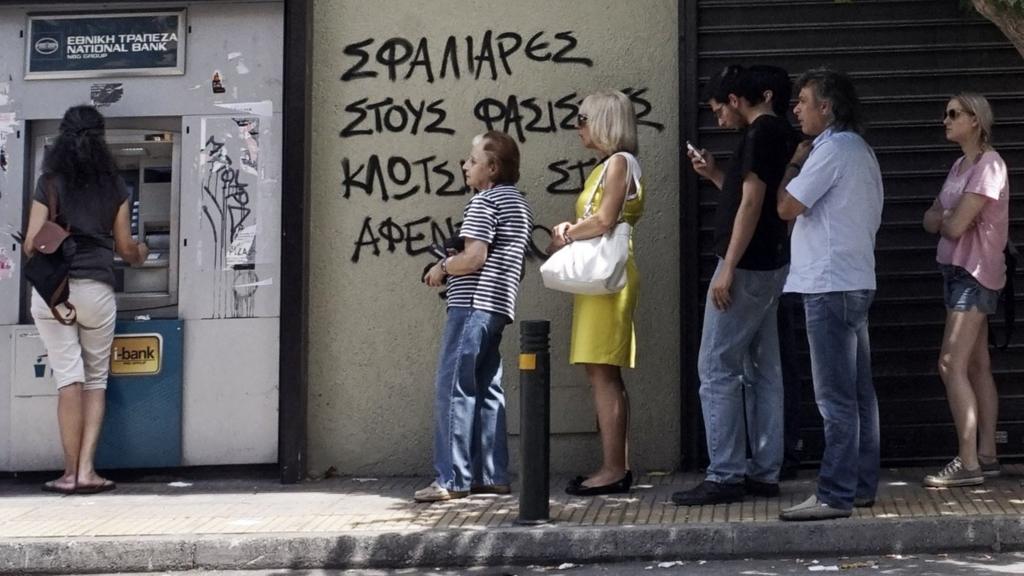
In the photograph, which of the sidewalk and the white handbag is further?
the white handbag

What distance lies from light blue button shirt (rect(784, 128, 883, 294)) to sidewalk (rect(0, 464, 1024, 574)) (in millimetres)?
1063

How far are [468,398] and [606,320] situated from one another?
2.61 feet

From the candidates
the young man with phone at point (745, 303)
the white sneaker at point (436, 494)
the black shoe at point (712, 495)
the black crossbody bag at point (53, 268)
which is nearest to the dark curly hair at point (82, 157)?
the black crossbody bag at point (53, 268)

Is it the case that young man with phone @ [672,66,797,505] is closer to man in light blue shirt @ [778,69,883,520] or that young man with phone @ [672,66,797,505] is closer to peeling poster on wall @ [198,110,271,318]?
man in light blue shirt @ [778,69,883,520]

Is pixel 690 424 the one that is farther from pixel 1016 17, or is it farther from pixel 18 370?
pixel 18 370

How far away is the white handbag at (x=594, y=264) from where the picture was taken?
22.9ft

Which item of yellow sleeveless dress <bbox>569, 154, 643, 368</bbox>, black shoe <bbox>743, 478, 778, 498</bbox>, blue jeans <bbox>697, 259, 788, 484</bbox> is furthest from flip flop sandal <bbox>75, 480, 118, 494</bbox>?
black shoe <bbox>743, 478, 778, 498</bbox>

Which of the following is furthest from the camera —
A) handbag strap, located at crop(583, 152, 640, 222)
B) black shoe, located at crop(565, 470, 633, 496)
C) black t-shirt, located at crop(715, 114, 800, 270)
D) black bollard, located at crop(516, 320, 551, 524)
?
black shoe, located at crop(565, 470, 633, 496)

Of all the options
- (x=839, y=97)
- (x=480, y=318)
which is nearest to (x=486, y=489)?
(x=480, y=318)

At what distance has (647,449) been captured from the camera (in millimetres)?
8047

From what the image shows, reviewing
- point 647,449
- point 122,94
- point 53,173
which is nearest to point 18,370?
point 53,173

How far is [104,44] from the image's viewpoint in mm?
8336

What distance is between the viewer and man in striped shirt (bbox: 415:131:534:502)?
7230mm

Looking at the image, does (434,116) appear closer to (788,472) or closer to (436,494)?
(436,494)
